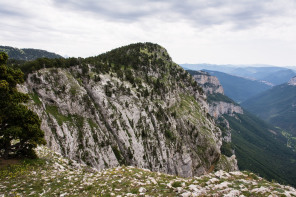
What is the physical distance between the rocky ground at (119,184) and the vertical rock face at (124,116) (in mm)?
26256

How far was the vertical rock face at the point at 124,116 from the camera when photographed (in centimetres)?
5183

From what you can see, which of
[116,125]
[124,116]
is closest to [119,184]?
[116,125]

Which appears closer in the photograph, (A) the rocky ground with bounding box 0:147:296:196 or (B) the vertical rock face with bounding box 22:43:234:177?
(A) the rocky ground with bounding box 0:147:296:196

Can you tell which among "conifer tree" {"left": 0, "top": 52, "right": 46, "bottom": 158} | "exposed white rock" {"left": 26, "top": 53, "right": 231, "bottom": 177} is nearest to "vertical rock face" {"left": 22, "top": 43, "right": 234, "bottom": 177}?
"exposed white rock" {"left": 26, "top": 53, "right": 231, "bottom": 177}

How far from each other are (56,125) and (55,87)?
14132mm

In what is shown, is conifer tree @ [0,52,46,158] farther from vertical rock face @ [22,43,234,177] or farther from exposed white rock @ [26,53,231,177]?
exposed white rock @ [26,53,231,177]

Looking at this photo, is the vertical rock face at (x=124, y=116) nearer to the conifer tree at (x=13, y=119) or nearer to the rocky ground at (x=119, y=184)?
the conifer tree at (x=13, y=119)

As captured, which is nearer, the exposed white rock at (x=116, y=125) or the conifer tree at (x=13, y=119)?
the conifer tree at (x=13, y=119)

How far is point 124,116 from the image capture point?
6988 cm

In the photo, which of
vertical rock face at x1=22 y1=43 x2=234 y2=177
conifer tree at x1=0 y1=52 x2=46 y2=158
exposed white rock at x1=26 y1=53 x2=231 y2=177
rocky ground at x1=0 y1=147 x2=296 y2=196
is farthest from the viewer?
vertical rock face at x1=22 y1=43 x2=234 y2=177

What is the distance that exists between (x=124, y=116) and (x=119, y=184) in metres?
53.6

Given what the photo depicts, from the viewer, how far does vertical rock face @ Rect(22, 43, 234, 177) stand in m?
51.8

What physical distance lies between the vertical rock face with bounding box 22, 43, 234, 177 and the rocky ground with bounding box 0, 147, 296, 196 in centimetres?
2626

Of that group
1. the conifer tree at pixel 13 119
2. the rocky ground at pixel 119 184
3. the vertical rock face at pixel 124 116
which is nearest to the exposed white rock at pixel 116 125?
the vertical rock face at pixel 124 116
